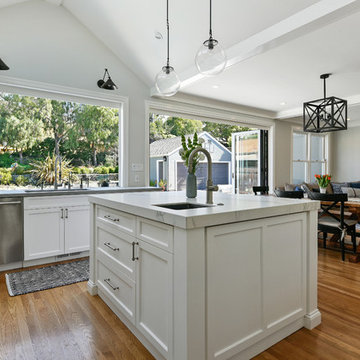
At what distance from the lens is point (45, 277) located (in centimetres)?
297

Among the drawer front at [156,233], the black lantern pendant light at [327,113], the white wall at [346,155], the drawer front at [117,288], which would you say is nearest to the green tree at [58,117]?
the drawer front at [117,288]

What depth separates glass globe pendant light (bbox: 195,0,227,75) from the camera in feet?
6.55

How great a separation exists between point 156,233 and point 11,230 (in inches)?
95.2

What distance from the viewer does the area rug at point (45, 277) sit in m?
2.70

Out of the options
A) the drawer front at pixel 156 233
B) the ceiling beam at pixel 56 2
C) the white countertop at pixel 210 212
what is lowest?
the drawer front at pixel 156 233

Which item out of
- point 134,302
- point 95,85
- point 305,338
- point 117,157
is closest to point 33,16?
point 95,85

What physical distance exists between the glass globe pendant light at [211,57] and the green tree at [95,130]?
2557 millimetres

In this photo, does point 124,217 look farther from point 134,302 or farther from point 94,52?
point 94,52

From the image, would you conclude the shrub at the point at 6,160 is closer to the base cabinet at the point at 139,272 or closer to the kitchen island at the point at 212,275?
the base cabinet at the point at 139,272

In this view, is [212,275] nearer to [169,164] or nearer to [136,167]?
[136,167]

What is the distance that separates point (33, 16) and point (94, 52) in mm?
832

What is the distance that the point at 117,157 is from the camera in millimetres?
4430

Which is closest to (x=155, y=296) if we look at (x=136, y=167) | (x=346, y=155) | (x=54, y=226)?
(x=54, y=226)

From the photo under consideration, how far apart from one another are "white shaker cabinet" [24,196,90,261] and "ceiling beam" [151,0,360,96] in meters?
2.67
